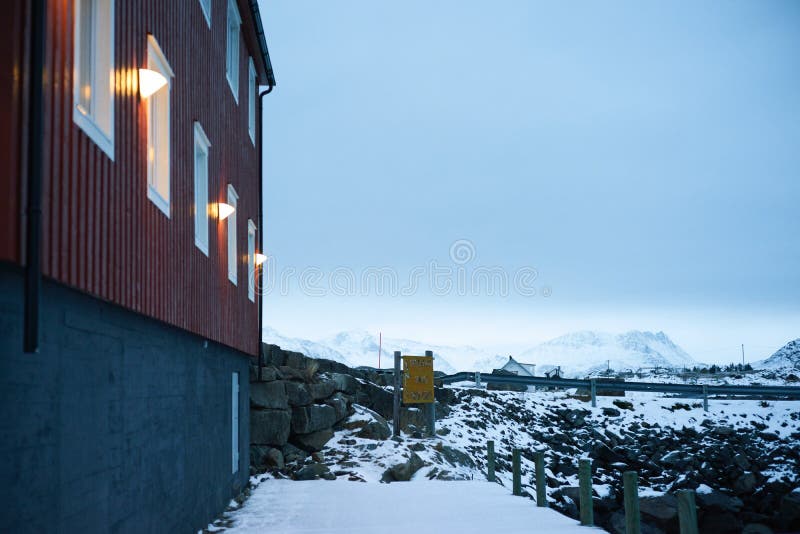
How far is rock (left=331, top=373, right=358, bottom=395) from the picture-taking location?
77.5 ft

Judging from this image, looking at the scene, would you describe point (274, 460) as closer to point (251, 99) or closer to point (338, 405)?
point (338, 405)

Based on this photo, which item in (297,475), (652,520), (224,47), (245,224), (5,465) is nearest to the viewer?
(5,465)

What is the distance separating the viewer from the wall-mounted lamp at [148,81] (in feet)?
25.1

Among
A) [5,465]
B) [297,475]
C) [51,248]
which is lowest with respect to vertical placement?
[297,475]

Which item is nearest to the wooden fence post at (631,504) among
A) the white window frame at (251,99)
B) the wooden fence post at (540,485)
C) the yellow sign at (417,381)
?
the wooden fence post at (540,485)

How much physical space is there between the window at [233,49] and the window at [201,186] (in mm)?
3132

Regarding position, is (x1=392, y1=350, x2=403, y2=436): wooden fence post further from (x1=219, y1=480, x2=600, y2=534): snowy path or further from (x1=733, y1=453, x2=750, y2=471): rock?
(x1=733, y1=453, x2=750, y2=471): rock

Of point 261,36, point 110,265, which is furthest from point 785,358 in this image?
point 110,265

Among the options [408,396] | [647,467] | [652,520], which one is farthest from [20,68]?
[647,467]

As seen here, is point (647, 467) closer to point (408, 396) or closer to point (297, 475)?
point (408, 396)

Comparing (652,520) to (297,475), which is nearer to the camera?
(297,475)

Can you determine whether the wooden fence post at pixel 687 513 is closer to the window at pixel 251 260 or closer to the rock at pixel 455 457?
the window at pixel 251 260

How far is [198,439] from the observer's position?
1118 cm

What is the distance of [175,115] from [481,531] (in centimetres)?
669
